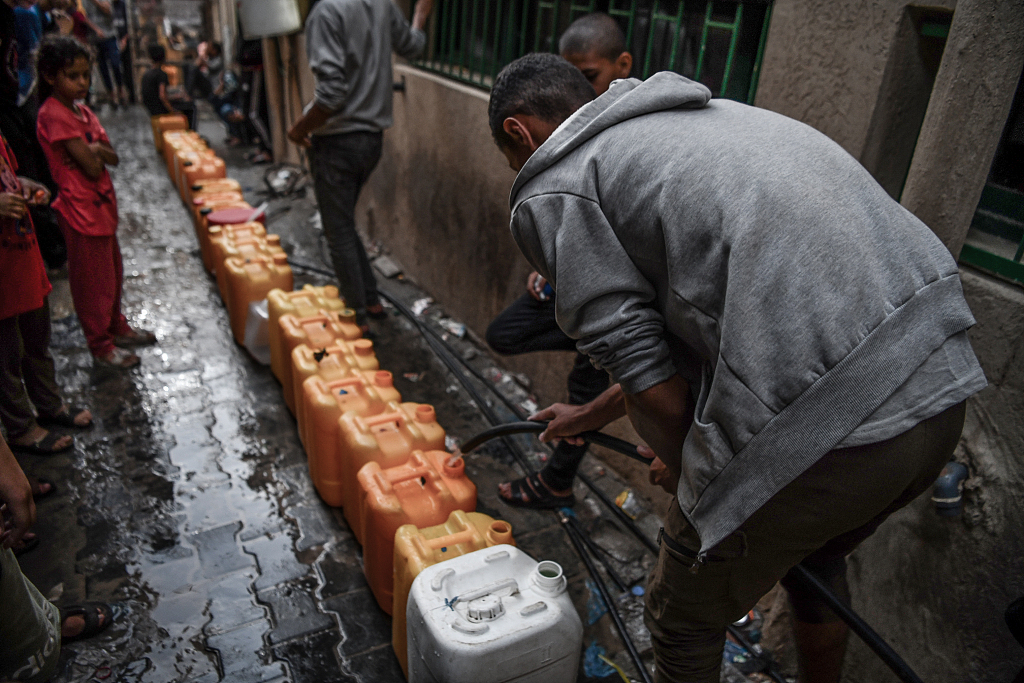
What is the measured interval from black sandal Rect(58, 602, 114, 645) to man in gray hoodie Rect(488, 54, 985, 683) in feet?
6.95

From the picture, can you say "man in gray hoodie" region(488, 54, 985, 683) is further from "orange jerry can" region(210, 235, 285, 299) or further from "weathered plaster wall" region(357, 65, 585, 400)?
"orange jerry can" region(210, 235, 285, 299)

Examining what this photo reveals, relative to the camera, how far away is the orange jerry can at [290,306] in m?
3.68

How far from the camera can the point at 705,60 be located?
309 centimetres

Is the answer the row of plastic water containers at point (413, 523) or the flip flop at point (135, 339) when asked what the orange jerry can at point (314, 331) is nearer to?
the row of plastic water containers at point (413, 523)

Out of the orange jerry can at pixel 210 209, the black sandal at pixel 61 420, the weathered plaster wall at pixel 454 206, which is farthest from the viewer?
the orange jerry can at pixel 210 209

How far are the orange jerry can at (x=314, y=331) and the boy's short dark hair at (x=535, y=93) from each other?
1939 millimetres

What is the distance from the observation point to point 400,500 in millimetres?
2418

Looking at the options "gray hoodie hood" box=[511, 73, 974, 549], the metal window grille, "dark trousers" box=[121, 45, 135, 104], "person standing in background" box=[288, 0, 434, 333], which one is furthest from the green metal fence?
"dark trousers" box=[121, 45, 135, 104]

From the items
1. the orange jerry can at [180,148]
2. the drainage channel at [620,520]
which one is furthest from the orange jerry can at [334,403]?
the orange jerry can at [180,148]

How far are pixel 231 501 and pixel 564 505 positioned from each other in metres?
1.60

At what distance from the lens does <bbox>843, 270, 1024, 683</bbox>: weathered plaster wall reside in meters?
1.81

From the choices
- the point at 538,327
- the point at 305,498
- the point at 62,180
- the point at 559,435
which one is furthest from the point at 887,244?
the point at 62,180

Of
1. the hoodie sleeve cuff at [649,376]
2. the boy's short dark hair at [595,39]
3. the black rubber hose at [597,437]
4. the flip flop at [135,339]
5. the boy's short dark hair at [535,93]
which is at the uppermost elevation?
the boy's short dark hair at [595,39]

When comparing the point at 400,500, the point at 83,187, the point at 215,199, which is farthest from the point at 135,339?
the point at 400,500
